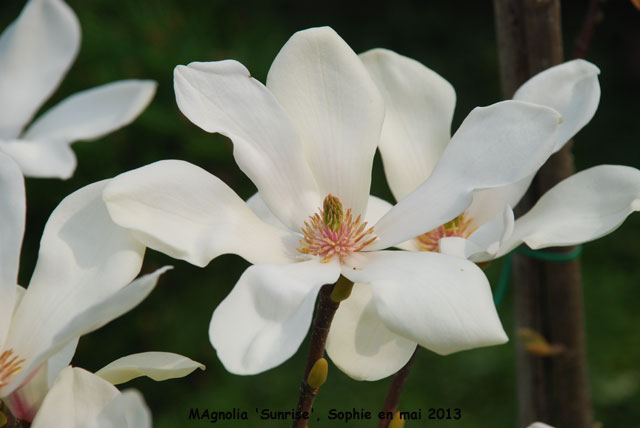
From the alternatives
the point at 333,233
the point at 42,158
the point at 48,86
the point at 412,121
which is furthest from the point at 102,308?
the point at 48,86

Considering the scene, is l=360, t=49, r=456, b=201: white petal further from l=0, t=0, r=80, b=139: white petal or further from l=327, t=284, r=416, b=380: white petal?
l=0, t=0, r=80, b=139: white petal

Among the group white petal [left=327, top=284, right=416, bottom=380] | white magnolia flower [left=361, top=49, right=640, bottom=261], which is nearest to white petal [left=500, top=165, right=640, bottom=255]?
white magnolia flower [left=361, top=49, right=640, bottom=261]

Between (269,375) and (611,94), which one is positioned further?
(611,94)

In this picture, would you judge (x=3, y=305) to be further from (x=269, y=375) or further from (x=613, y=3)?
(x=613, y=3)

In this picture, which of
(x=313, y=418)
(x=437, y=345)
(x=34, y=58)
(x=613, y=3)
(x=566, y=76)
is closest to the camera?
(x=437, y=345)

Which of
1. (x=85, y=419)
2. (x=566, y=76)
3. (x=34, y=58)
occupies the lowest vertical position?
(x=85, y=419)

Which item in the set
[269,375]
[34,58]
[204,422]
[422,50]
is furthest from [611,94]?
[34,58]
